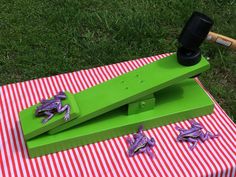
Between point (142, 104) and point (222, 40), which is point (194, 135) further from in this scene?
point (222, 40)

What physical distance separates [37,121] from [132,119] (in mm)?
362

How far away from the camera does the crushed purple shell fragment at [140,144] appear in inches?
62.3

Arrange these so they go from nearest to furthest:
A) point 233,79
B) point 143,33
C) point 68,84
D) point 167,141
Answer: point 167,141 → point 68,84 → point 233,79 → point 143,33

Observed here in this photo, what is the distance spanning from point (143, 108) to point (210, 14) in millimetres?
1546

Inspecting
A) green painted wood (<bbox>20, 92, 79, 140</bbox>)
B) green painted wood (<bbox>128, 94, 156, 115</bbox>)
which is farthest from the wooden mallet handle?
green painted wood (<bbox>20, 92, 79, 140</bbox>)

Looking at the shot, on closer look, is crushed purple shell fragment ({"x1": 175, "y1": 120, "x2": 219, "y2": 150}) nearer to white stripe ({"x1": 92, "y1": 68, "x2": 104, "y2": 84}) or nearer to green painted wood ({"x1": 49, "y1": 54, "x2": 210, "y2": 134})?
green painted wood ({"x1": 49, "y1": 54, "x2": 210, "y2": 134})

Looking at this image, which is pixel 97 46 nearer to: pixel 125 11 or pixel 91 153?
pixel 125 11

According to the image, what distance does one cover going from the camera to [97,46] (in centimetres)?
267

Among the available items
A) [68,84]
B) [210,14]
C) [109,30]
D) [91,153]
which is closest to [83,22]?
[109,30]

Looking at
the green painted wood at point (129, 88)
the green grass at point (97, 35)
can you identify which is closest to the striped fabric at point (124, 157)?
the green painted wood at point (129, 88)

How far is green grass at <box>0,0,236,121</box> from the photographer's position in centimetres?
254

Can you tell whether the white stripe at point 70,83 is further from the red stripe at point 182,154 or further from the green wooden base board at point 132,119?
the red stripe at point 182,154

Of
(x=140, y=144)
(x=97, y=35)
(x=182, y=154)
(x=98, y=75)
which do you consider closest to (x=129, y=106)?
(x=140, y=144)

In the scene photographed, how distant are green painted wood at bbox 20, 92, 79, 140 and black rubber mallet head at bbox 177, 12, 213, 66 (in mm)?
453
